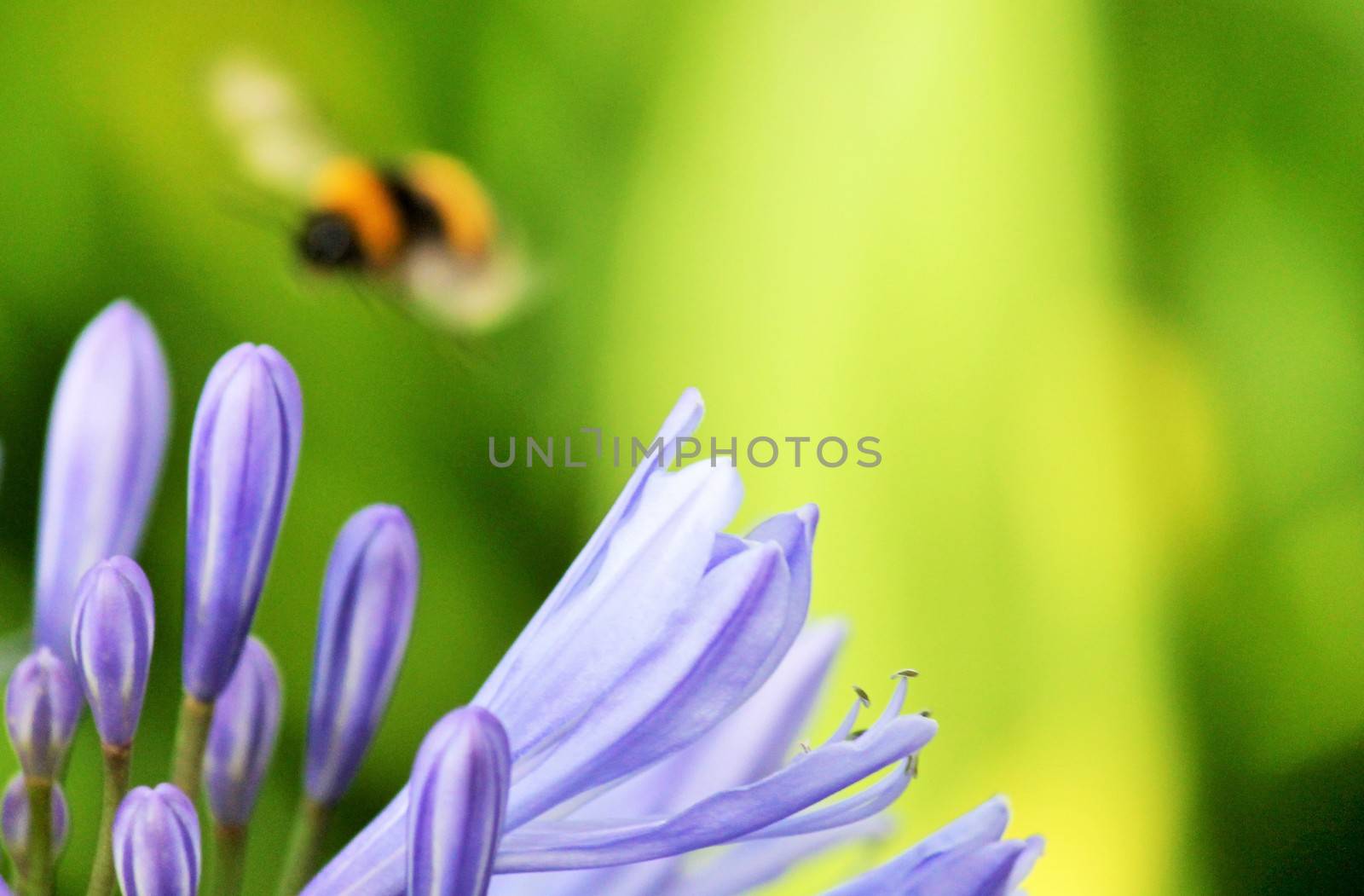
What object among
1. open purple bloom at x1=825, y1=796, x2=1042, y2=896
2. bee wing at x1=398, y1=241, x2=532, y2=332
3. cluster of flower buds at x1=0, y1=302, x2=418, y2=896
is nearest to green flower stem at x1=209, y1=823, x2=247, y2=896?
cluster of flower buds at x1=0, y1=302, x2=418, y2=896

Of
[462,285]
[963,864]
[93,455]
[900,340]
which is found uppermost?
[462,285]

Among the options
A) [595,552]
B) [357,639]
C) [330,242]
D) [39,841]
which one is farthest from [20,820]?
[330,242]

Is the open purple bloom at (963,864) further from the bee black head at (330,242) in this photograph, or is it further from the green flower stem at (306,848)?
the bee black head at (330,242)

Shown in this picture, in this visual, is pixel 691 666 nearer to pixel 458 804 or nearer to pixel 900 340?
pixel 458 804

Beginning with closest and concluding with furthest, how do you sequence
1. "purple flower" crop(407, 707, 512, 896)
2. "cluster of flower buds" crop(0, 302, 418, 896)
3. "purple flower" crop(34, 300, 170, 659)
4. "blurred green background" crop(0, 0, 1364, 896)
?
1. "purple flower" crop(407, 707, 512, 896)
2. "cluster of flower buds" crop(0, 302, 418, 896)
3. "purple flower" crop(34, 300, 170, 659)
4. "blurred green background" crop(0, 0, 1364, 896)

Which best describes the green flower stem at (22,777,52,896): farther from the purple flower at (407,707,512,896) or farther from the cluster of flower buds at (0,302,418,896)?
the purple flower at (407,707,512,896)
